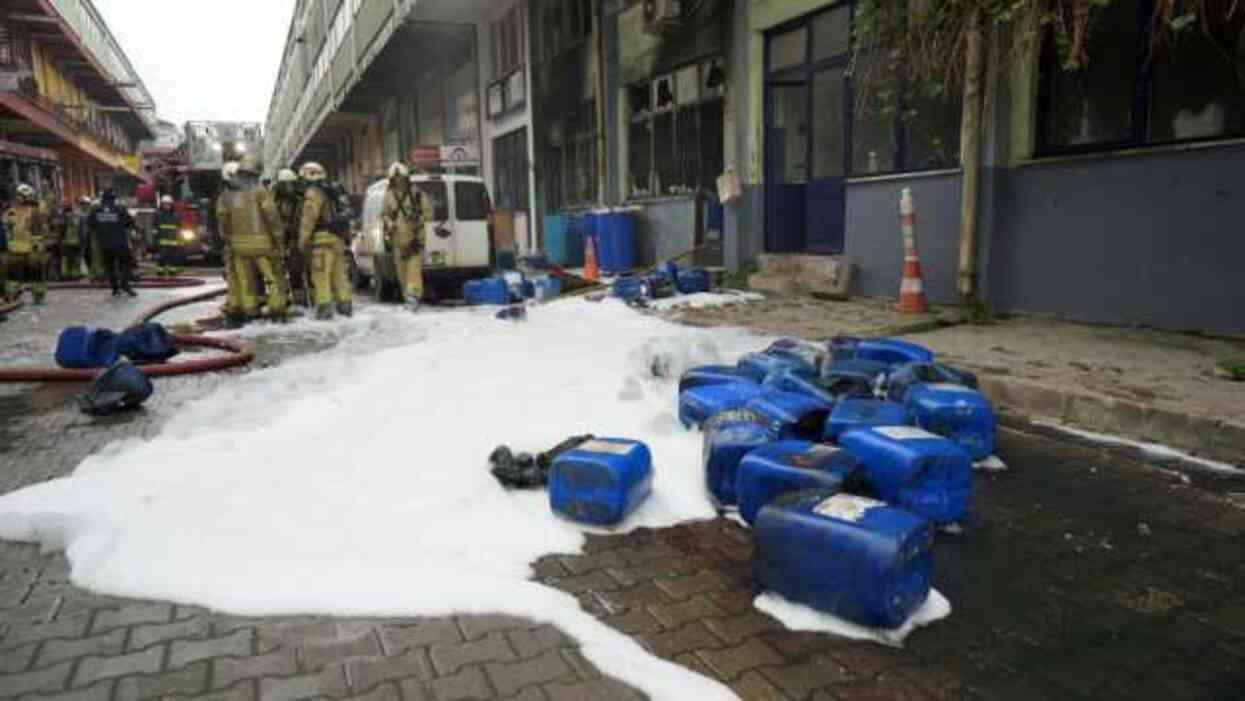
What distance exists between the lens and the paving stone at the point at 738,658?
2.35 m

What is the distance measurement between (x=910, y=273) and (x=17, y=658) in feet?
25.7

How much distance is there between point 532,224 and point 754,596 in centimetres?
1838

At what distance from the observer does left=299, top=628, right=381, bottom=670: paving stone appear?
241cm

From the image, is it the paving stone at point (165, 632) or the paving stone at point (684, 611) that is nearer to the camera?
the paving stone at point (165, 632)

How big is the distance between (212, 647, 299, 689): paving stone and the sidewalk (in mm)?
4382

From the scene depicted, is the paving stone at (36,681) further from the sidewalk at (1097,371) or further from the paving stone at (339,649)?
the sidewalk at (1097,371)

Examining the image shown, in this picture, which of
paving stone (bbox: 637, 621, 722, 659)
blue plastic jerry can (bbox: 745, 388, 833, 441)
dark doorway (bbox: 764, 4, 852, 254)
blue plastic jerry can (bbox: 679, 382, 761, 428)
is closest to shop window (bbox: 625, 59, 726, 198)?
dark doorway (bbox: 764, 4, 852, 254)

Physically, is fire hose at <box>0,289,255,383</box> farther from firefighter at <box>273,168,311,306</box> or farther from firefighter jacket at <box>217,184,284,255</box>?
firefighter at <box>273,168,311,306</box>

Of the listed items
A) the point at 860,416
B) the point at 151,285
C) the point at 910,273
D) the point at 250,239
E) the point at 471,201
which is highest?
the point at 471,201

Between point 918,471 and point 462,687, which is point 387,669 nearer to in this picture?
point 462,687

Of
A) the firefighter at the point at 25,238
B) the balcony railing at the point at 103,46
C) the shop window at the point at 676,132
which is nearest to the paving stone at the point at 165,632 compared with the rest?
the shop window at the point at 676,132

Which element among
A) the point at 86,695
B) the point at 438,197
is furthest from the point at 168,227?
the point at 86,695

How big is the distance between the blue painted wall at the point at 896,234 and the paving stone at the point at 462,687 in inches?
288

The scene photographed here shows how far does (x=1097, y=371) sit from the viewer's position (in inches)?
211
